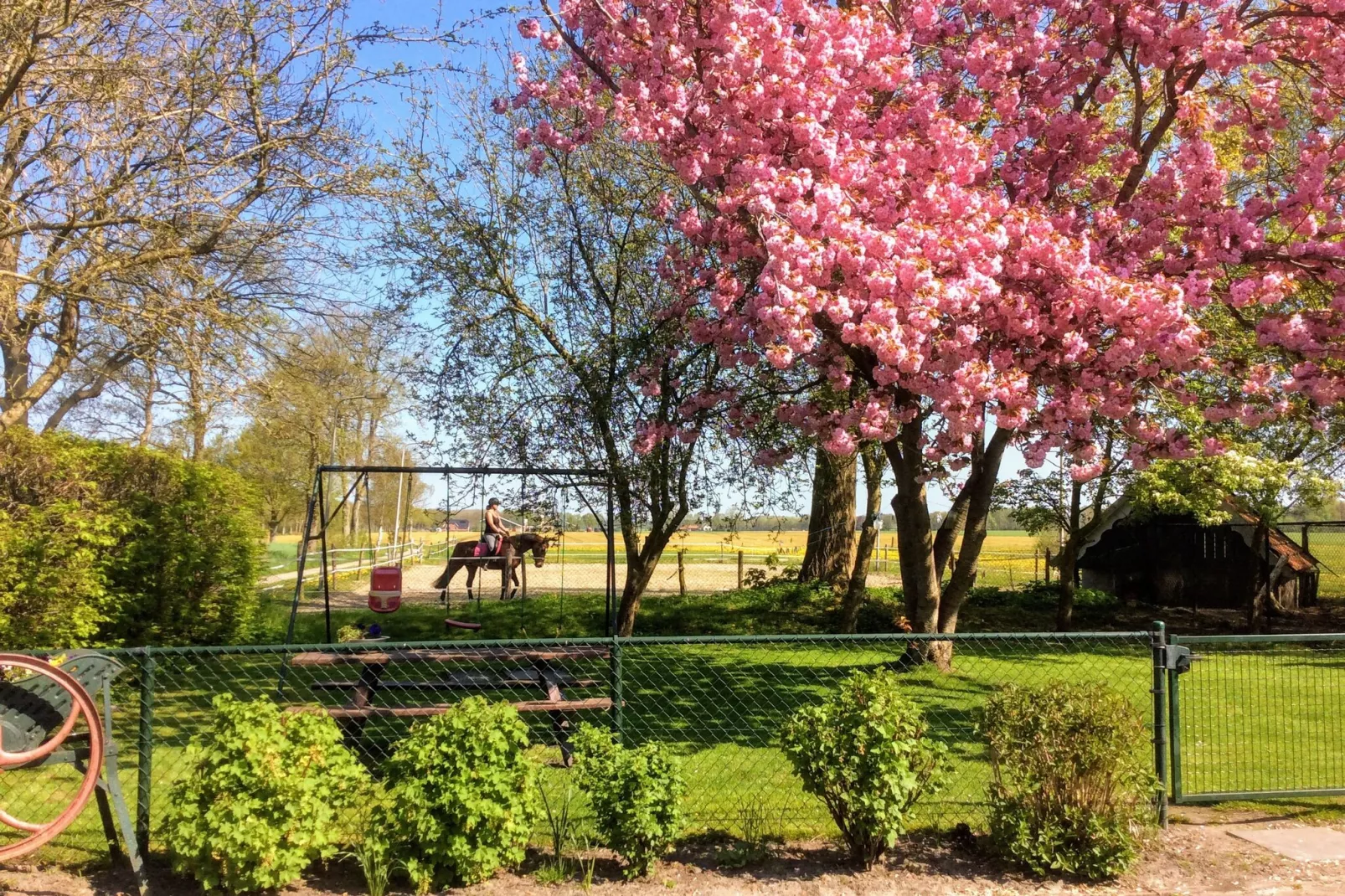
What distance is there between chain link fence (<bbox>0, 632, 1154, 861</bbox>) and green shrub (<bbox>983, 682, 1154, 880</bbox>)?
342 millimetres

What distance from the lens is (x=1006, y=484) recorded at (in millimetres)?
16109

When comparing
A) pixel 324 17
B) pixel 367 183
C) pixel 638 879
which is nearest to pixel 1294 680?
pixel 638 879

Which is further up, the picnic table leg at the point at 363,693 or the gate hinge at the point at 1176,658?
the gate hinge at the point at 1176,658

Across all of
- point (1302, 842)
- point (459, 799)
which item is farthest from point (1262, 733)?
point (459, 799)

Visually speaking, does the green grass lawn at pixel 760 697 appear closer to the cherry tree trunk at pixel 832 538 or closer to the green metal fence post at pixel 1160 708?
the green metal fence post at pixel 1160 708

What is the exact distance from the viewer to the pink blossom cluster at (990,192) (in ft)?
23.4

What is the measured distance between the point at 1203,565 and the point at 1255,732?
1166 cm

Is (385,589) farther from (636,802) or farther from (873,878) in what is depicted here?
(873,878)

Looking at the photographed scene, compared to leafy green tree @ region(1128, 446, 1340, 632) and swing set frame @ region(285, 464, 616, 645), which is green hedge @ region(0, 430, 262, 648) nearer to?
swing set frame @ region(285, 464, 616, 645)

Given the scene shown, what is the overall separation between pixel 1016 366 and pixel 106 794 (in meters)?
6.61

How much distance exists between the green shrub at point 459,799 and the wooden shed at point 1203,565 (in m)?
15.4

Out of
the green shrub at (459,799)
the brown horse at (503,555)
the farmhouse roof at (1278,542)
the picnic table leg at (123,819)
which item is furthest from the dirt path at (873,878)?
the farmhouse roof at (1278,542)

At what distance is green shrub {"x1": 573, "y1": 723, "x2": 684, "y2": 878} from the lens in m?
4.55

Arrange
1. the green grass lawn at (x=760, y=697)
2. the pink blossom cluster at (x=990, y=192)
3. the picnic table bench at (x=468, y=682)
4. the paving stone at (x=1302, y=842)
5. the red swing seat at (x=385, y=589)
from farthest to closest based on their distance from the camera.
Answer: the red swing seat at (x=385, y=589)
the pink blossom cluster at (x=990, y=192)
the picnic table bench at (x=468, y=682)
the green grass lawn at (x=760, y=697)
the paving stone at (x=1302, y=842)
